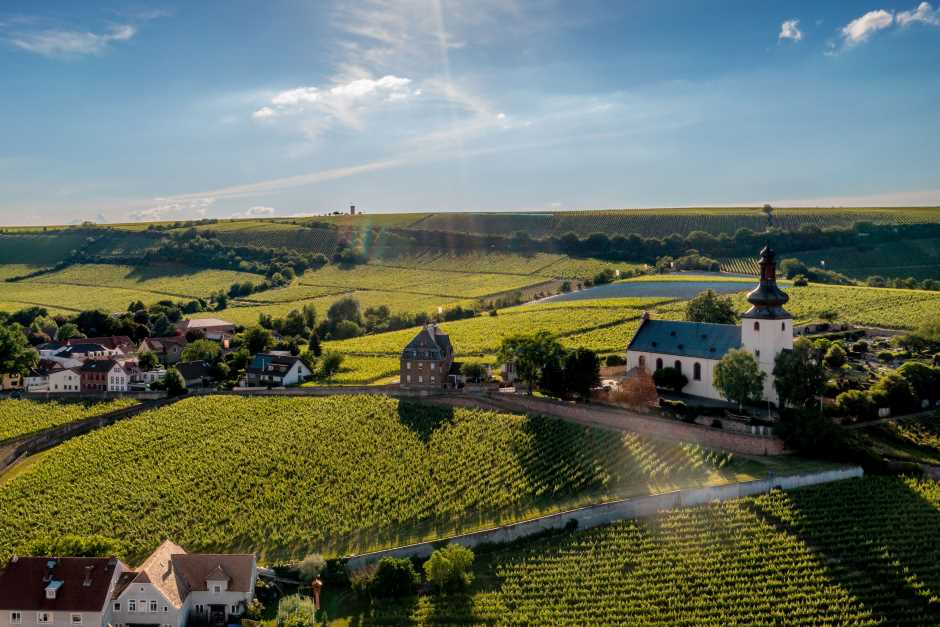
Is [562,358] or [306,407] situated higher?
[562,358]

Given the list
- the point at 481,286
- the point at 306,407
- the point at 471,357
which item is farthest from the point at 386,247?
the point at 306,407

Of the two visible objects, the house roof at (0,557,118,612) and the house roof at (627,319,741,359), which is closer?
the house roof at (0,557,118,612)

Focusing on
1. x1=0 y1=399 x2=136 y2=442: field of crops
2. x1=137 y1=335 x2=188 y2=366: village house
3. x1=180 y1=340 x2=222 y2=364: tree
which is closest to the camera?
x1=0 y1=399 x2=136 y2=442: field of crops

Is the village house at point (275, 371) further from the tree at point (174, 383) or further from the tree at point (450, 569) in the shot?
the tree at point (450, 569)

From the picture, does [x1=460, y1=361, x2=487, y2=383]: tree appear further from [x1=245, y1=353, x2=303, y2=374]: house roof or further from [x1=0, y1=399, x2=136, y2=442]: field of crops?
[x1=0, y1=399, x2=136, y2=442]: field of crops

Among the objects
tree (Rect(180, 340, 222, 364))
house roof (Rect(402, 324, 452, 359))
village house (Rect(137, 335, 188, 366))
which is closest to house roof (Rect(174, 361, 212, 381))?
tree (Rect(180, 340, 222, 364))

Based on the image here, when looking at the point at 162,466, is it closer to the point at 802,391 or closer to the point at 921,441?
the point at 802,391

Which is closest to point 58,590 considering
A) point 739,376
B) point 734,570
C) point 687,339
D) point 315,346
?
point 734,570
